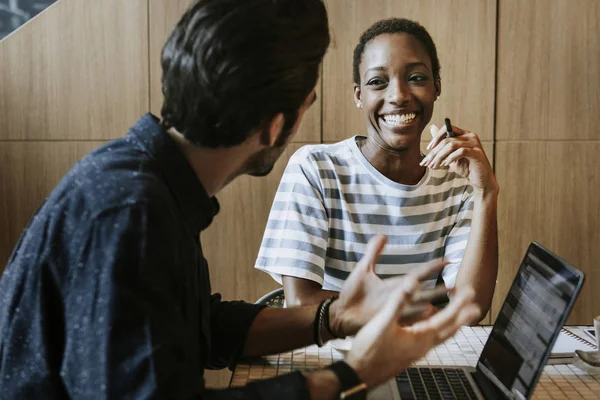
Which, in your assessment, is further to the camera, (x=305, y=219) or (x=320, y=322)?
(x=305, y=219)

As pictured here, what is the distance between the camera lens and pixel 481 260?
1.86 metres

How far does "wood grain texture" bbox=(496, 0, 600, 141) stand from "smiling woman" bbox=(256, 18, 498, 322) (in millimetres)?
1027

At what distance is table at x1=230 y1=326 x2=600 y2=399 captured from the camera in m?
1.27

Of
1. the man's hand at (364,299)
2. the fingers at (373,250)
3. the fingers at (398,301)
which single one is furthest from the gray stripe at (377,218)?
the fingers at (398,301)

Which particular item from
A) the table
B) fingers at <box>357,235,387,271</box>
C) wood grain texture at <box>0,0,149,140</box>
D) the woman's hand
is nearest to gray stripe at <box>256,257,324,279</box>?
the table

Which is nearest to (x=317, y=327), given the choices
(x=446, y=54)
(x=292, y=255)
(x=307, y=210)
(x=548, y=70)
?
(x=292, y=255)

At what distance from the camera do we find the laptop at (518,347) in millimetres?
1081

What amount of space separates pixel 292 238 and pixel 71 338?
104 centimetres

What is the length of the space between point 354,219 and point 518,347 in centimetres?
82

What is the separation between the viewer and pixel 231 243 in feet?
10.1

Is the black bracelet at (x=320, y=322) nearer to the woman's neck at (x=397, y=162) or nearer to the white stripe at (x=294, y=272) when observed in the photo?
the white stripe at (x=294, y=272)

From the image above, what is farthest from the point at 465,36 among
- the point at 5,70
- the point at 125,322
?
the point at 125,322

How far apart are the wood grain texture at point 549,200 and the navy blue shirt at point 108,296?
7.52 feet

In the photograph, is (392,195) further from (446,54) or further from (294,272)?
(446,54)
